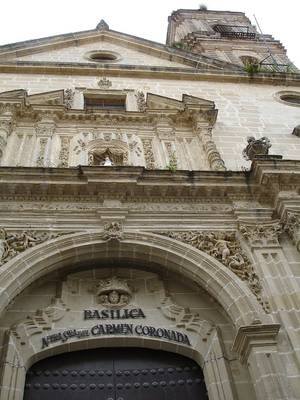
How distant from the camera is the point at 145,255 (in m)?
7.95

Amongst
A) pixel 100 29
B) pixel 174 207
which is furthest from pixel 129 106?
pixel 100 29

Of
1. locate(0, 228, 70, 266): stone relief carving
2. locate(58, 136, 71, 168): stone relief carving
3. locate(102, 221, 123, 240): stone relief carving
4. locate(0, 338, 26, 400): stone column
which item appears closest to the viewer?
locate(0, 338, 26, 400): stone column

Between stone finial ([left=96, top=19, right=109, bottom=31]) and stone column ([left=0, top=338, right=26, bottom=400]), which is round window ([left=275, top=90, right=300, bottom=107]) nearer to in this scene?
stone finial ([left=96, top=19, right=109, bottom=31])

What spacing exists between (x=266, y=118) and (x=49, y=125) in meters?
6.03

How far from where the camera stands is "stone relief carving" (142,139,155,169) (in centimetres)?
1019

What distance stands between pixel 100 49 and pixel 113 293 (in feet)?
36.6

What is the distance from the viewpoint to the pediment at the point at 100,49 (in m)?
14.7

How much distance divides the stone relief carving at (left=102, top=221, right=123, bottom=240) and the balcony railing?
21650 mm

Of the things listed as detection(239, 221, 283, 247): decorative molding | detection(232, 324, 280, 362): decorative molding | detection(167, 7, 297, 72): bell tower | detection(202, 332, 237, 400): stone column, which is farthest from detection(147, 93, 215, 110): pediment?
detection(167, 7, 297, 72): bell tower

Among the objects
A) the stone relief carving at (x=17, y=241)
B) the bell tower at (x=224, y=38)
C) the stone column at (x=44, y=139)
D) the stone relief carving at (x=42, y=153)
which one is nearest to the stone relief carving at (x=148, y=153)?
the stone column at (x=44, y=139)

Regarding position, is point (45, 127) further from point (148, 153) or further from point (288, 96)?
point (288, 96)

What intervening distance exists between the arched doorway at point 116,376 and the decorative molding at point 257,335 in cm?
107

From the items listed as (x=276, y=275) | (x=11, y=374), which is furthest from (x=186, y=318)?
(x=11, y=374)

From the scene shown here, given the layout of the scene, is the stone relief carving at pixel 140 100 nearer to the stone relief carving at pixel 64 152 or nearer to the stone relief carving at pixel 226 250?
the stone relief carving at pixel 64 152
